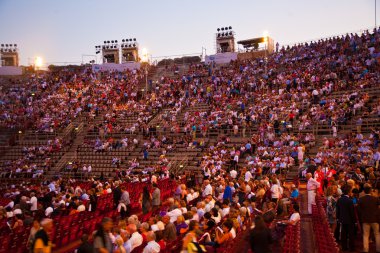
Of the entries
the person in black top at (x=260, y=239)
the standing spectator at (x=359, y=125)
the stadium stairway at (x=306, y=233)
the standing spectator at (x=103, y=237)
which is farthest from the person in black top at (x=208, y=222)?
the standing spectator at (x=359, y=125)

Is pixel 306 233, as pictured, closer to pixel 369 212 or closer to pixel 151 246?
pixel 369 212

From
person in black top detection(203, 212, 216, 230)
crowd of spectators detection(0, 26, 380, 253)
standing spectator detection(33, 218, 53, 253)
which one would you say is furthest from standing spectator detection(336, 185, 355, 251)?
standing spectator detection(33, 218, 53, 253)

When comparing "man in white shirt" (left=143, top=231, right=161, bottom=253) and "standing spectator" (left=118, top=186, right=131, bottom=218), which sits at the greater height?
"man in white shirt" (left=143, top=231, right=161, bottom=253)

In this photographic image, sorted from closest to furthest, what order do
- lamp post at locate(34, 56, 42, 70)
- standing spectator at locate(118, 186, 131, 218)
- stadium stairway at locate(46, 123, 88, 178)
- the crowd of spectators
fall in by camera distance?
the crowd of spectators, standing spectator at locate(118, 186, 131, 218), stadium stairway at locate(46, 123, 88, 178), lamp post at locate(34, 56, 42, 70)

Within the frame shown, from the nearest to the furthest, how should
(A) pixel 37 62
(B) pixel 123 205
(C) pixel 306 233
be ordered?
1. (C) pixel 306 233
2. (B) pixel 123 205
3. (A) pixel 37 62

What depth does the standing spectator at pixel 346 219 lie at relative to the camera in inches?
387

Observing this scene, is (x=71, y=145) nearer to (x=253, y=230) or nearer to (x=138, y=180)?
(x=138, y=180)

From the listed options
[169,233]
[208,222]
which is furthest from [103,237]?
[208,222]

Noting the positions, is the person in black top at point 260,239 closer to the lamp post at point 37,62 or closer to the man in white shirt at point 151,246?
the man in white shirt at point 151,246

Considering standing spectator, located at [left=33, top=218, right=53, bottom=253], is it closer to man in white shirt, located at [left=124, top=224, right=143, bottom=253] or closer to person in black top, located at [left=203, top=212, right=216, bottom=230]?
man in white shirt, located at [left=124, top=224, right=143, bottom=253]

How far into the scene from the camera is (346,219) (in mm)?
9867

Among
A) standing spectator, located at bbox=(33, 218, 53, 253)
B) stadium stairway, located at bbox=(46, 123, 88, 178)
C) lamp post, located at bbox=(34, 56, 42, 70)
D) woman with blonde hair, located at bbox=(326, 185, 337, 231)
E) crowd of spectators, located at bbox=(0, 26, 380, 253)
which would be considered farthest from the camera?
lamp post, located at bbox=(34, 56, 42, 70)

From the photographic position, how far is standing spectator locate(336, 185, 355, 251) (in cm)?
983

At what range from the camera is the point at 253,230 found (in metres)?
7.23
